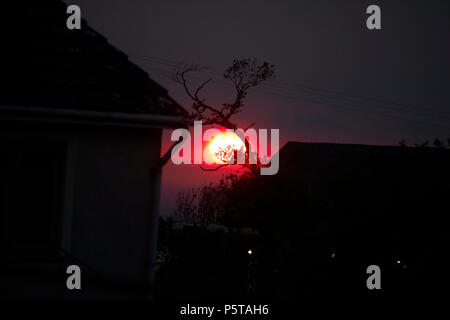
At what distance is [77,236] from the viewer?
680cm

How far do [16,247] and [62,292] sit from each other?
77 centimetres

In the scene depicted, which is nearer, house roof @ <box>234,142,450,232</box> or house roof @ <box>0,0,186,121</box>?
house roof @ <box>0,0,186,121</box>

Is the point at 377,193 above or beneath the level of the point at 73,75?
beneath

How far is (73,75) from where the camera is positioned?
22.7ft

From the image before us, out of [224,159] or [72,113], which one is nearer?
[72,113]

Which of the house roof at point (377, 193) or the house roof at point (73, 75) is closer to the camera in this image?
the house roof at point (73, 75)

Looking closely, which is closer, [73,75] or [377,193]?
[73,75]

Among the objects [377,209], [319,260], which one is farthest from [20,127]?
[319,260]

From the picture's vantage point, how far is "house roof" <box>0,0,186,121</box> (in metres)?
6.57

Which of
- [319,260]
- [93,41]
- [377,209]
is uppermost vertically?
[93,41]

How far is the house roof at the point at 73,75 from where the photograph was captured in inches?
259
